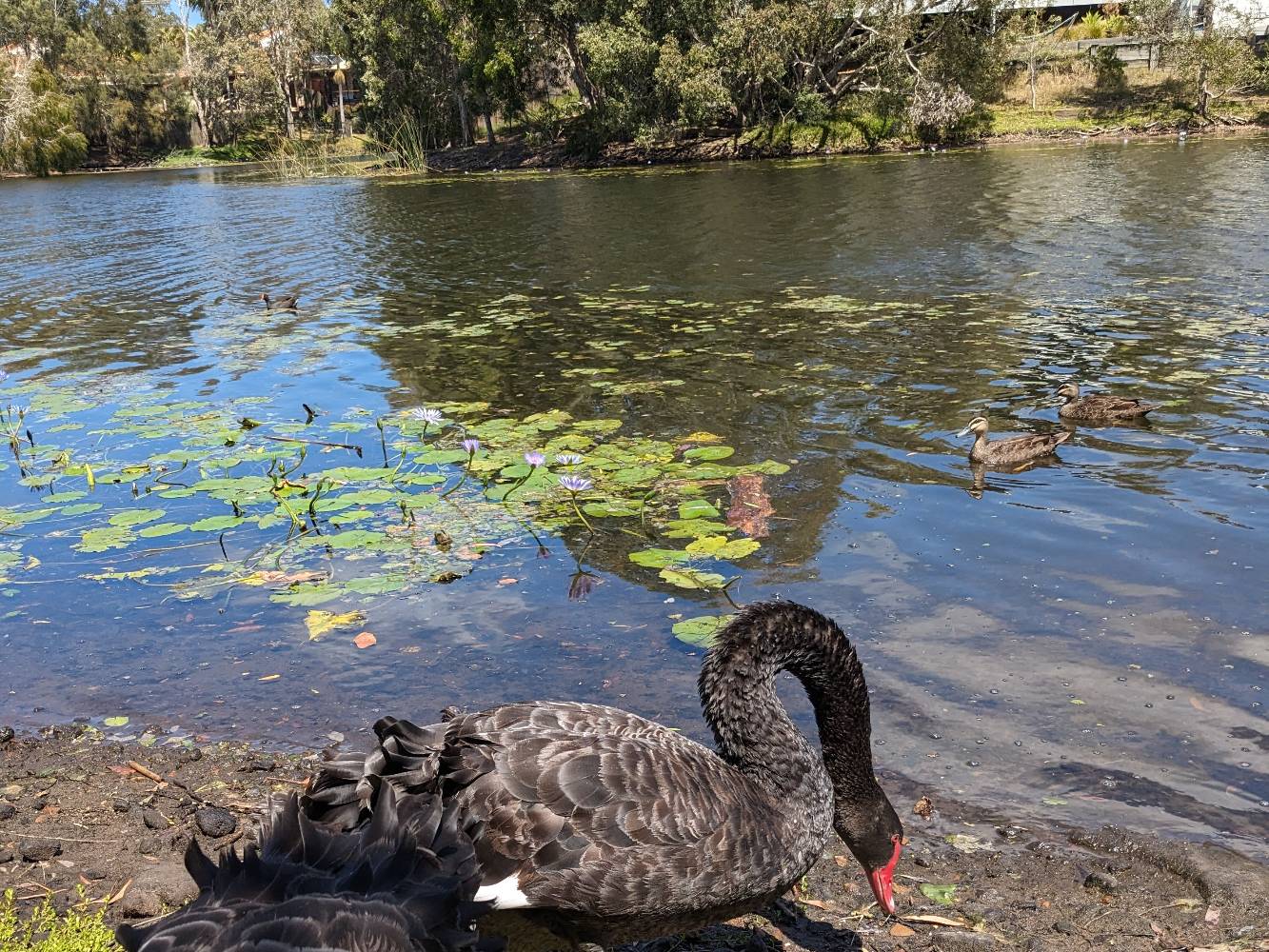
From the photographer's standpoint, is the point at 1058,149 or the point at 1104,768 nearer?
the point at 1104,768

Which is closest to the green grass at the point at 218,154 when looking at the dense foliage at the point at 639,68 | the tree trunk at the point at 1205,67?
the dense foliage at the point at 639,68

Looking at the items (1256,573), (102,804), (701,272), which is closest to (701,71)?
(701,272)

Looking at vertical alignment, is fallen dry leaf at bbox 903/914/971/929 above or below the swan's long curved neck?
below

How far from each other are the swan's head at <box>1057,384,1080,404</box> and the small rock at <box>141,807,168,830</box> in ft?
27.0

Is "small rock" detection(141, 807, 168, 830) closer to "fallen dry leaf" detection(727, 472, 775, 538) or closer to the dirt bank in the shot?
the dirt bank

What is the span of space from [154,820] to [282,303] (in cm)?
1394

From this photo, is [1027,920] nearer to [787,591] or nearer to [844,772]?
[844,772]

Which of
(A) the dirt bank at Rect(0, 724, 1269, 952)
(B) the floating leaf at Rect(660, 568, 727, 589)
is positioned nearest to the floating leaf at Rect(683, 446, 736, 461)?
(B) the floating leaf at Rect(660, 568, 727, 589)

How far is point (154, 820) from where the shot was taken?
427 cm

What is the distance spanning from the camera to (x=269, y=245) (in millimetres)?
25109

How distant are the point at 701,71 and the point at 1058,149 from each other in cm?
1318

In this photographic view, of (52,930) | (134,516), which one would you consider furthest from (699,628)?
(134,516)

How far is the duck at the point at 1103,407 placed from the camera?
30.9 ft

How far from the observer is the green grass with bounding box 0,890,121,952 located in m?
3.28
